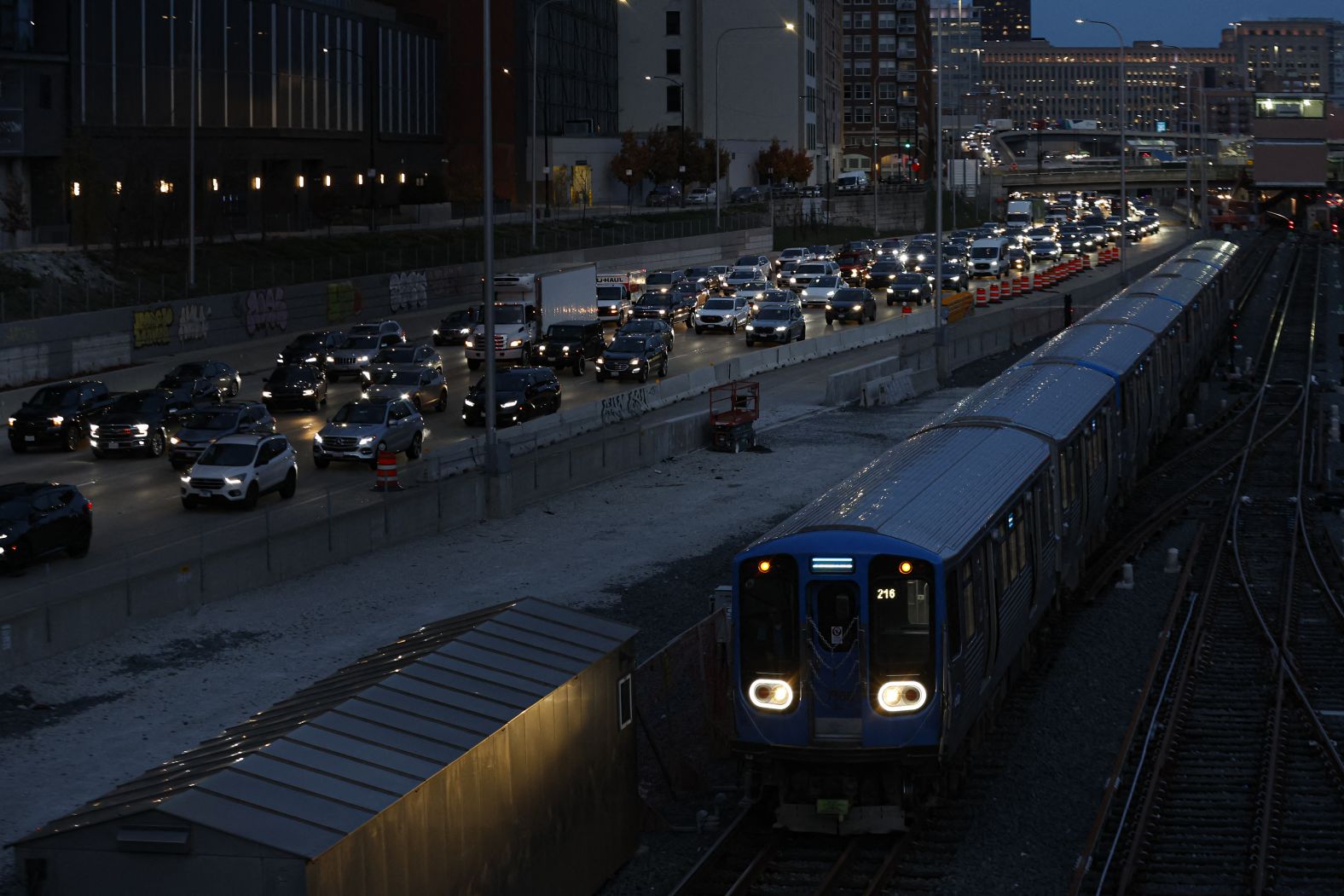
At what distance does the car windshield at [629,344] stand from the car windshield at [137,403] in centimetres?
1669

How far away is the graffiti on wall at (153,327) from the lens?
55.4 meters

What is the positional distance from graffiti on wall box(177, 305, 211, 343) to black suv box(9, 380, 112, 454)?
14092 millimetres

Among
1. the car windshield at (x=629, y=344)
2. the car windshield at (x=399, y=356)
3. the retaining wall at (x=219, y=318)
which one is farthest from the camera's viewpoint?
the car windshield at (x=629, y=344)

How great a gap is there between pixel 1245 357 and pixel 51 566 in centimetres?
4242

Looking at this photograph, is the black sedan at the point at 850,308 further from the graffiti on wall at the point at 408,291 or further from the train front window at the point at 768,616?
the train front window at the point at 768,616

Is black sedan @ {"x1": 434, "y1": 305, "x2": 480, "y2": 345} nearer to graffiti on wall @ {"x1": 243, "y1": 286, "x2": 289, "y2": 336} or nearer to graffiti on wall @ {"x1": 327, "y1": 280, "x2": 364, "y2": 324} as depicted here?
graffiti on wall @ {"x1": 327, "y1": 280, "x2": 364, "y2": 324}

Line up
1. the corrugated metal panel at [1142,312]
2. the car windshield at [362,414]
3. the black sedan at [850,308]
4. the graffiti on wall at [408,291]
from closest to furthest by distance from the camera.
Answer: the corrugated metal panel at [1142,312]
the car windshield at [362,414]
the graffiti on wall at [408,291]
the black sedan at [850,308]

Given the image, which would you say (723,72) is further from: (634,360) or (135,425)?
(135,425)

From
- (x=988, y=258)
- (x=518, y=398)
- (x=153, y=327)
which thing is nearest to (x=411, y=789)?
(x=518, y=398)

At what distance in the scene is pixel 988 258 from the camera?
9112 centimetres

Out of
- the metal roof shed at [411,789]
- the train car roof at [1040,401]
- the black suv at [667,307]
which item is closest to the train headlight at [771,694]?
the metal roof shed at [411,789]

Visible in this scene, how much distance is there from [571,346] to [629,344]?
94.1 inches

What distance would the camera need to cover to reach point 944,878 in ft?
50.0

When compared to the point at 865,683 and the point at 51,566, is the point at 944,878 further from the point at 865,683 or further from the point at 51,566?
the point at 51,566
